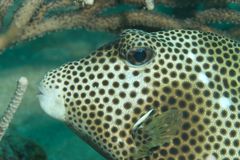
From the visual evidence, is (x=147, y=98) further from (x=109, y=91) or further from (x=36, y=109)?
(x=36, y=109)

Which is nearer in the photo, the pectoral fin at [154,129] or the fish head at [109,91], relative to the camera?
the pectoral fin at [154,129]

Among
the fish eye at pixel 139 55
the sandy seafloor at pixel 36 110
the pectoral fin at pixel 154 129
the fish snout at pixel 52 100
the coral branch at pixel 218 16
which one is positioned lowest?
the sandy seafloor at pixel 36 110

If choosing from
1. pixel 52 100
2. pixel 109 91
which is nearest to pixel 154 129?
pixel 109 91

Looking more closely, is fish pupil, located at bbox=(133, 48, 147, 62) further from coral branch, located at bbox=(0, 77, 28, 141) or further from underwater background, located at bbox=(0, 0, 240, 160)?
underwater background, located at bbox=(0, 0, 240, 160)

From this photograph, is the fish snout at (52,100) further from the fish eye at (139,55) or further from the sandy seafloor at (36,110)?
the sandy seafloor at (36,110)

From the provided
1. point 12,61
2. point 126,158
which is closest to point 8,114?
point 126,158

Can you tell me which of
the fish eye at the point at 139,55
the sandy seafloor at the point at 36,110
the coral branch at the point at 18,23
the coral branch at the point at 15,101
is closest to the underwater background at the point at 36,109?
the sandy seafloor at the point at 36,110

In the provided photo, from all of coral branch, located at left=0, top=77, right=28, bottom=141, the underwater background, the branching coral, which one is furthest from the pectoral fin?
the underwater background

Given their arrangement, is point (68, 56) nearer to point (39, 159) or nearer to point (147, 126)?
point (39, 159)
